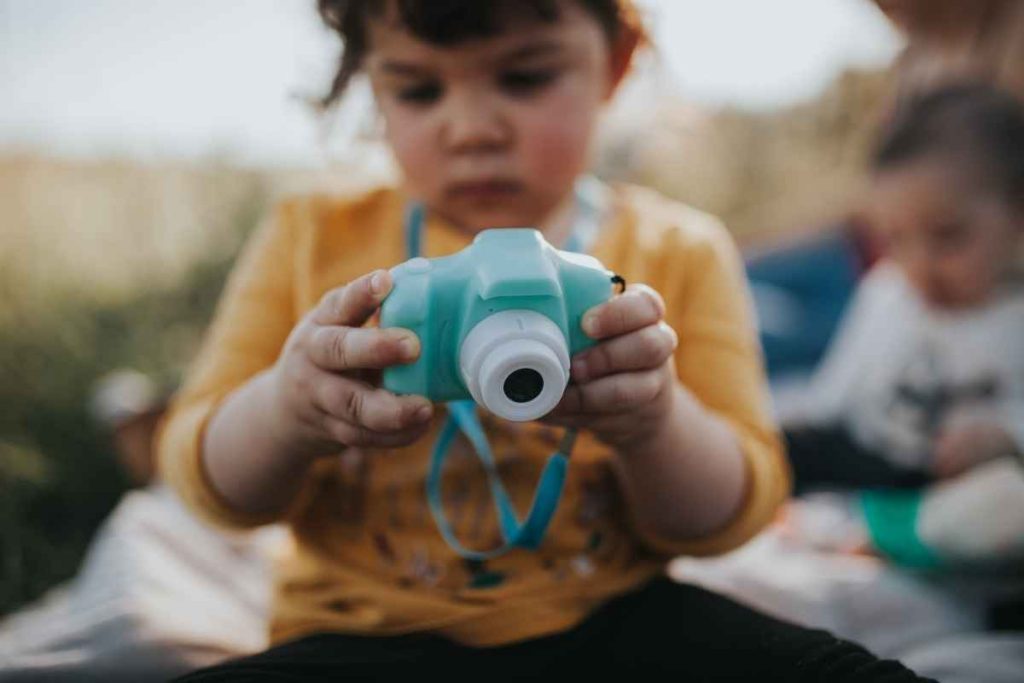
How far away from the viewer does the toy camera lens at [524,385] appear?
0.52 m

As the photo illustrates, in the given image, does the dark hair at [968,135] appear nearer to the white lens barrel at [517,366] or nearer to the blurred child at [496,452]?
the blurred child at [496,452]

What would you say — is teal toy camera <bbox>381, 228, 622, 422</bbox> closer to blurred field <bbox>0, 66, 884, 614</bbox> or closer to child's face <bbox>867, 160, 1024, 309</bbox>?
blurred field <bbox>0, 66, 884, 614</bbox>

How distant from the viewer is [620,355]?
2.03 ft

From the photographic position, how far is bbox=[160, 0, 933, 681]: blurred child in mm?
805

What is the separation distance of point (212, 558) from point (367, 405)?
89 cm

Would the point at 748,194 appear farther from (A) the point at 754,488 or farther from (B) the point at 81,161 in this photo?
(A) the point at 754,488

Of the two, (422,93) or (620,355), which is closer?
(620,355)

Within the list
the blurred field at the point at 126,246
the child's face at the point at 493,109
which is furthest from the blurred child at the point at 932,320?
the child's face at the point at 493,109

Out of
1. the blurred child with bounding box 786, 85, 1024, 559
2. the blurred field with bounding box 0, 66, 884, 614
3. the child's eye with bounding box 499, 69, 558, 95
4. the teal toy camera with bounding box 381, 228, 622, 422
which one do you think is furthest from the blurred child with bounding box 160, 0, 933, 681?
the blurred child with bounding box 786, 85, 1024, 559

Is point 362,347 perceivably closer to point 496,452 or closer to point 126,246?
point 496,452

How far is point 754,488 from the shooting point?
0.88 meters

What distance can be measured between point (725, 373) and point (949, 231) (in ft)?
3.14

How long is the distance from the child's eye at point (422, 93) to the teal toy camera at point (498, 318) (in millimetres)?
335

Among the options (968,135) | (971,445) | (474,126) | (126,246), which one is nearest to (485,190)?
(474,126)
